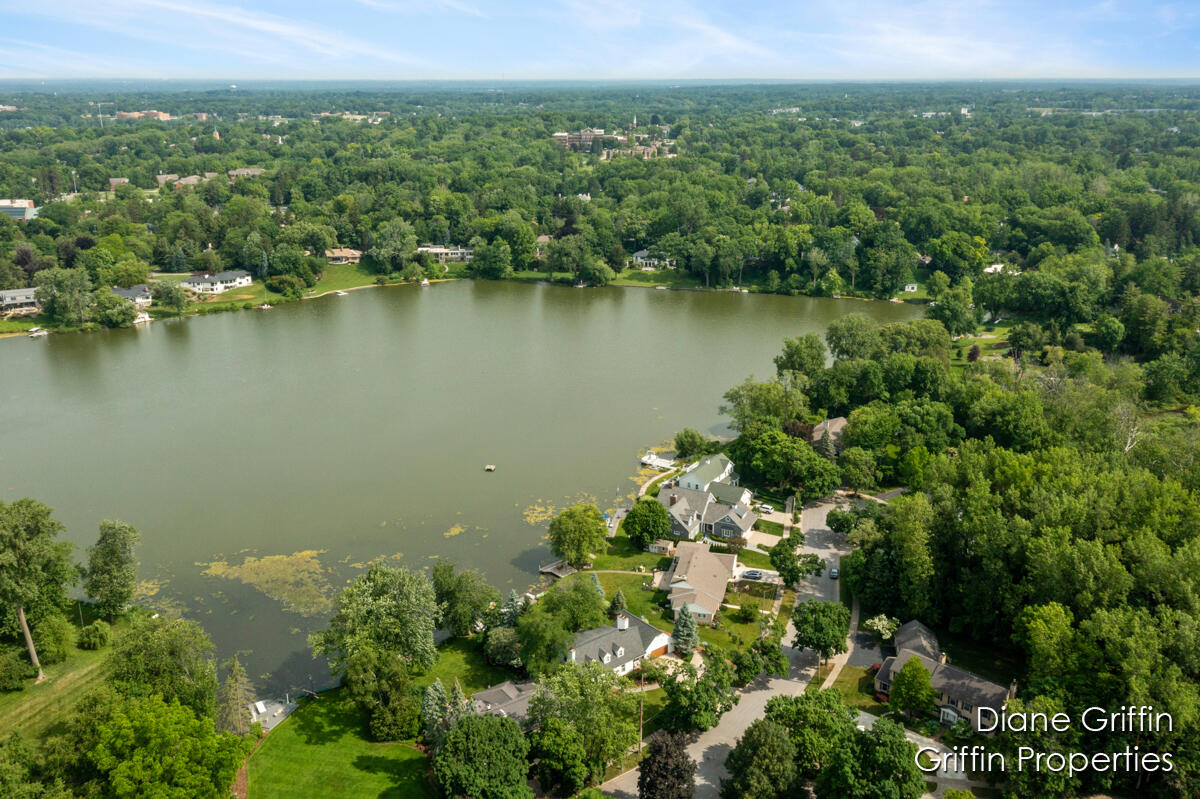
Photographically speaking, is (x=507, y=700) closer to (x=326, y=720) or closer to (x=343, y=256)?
(x=326, y=720)

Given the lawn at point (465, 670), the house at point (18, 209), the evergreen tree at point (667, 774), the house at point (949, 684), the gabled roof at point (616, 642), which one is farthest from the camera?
the house at point (18, 209)

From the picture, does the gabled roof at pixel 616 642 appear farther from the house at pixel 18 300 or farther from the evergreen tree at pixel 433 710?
the house at pixel 18 300

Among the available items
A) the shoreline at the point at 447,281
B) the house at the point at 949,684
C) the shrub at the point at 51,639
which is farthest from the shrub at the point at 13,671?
the shoreline at the point at 447,281

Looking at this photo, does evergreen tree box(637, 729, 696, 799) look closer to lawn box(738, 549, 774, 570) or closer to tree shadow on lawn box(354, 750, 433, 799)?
tree shadow on lawn box(354, 750, 433, 799)

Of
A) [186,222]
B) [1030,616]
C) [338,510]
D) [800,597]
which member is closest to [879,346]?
[800,597]

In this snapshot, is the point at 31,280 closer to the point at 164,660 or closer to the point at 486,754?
the point at 164,660

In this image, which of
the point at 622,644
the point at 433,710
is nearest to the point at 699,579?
the point at 622,644
